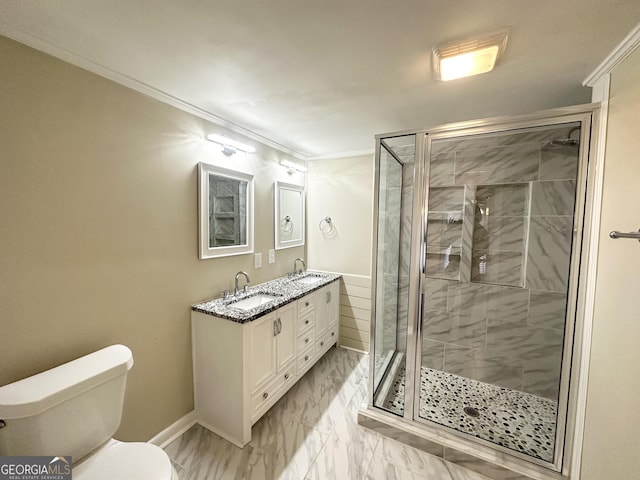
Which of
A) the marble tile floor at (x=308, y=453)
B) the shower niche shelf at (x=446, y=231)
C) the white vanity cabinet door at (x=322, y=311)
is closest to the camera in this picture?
the marble tile floor at (x=308, y=453)

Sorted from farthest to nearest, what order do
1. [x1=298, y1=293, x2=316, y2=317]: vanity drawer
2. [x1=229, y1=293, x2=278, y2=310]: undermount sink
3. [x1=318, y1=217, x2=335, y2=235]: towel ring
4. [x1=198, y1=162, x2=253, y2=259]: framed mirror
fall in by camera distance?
[x1=318, y1=217, x2=335, y2=235]: towel ring
[x1=298, y1=293, x2=316, y2=317]: vanity drawer
[x1=229, y1=293, x2=278, y2=310]: undermount sink
[x1=198, y1=162, x2=253, y2=259]: framed mirror

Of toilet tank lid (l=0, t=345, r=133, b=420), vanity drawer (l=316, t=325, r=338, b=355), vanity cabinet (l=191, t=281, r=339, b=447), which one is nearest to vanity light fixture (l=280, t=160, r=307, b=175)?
vanity cabinet (l=191, t=281, r=339, b=447)

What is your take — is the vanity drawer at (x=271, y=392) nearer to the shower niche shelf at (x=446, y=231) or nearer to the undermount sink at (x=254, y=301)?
the undermount sink at (x=254, y=301)

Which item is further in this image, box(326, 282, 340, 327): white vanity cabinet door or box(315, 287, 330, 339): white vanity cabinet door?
box(326, 282, 340, 327): white vanity cabinet door

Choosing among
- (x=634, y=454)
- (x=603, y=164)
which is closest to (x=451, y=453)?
(x=634, y=454)

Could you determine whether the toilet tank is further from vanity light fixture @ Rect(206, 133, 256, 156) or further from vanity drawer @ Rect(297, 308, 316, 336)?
vanity light fixture @ Rect(206, 133, 256, 156)

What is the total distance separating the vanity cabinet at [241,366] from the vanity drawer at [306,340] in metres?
0.05

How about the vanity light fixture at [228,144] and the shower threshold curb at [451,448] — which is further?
the vanity light fixture at [228,144]

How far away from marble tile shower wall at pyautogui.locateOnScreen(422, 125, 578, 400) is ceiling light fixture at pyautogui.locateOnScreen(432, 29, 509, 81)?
74 cm

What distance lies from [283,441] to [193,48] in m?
2.42

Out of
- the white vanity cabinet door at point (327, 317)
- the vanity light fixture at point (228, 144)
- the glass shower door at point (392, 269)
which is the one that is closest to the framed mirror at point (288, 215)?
the vanity light fixture at point (228, 144)

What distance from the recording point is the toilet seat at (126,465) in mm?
1057

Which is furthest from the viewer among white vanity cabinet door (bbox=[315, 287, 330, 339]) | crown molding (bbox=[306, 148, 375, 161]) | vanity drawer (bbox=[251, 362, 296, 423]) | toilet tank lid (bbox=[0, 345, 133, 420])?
crown molding (bbox=[306, 148, 375, 161])

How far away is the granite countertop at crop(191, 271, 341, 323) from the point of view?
173cm
